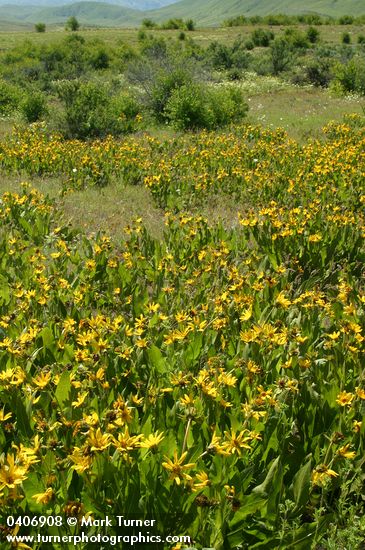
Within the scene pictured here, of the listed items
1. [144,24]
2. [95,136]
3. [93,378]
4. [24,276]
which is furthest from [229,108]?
[144,24]

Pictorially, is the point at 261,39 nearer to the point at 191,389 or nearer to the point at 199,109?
the point at 199,109

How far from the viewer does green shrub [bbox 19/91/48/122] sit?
631 inches

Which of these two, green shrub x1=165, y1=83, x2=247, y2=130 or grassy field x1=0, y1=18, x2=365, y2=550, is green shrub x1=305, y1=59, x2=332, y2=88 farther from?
grassy field x1=0, y1=18, x2=365, y2=550

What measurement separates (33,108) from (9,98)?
3008 mm

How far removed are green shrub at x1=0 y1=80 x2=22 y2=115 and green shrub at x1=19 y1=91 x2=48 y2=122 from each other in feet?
5.55

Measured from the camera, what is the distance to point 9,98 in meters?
18.5

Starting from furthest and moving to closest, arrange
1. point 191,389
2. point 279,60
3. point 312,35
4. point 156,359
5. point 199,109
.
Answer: point 312,35, point 279,60, point 199,109, point 156,359, point 191,389

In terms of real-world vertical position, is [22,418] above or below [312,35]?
below

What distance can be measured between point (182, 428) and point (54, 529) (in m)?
0.74

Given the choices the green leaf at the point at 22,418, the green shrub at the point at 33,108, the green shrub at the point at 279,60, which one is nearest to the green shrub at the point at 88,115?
the green shrub at the point at 33,108

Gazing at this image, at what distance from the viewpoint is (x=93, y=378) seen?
2.63 metres

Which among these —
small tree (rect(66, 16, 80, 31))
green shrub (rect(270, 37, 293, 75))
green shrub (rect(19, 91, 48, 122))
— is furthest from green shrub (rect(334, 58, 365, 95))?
small tree (rect(66, 16, 80, 31))

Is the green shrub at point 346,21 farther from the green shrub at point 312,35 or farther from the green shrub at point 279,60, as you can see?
the green shrub at point 279,60

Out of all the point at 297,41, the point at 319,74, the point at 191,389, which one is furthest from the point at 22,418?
the point at 297,41
